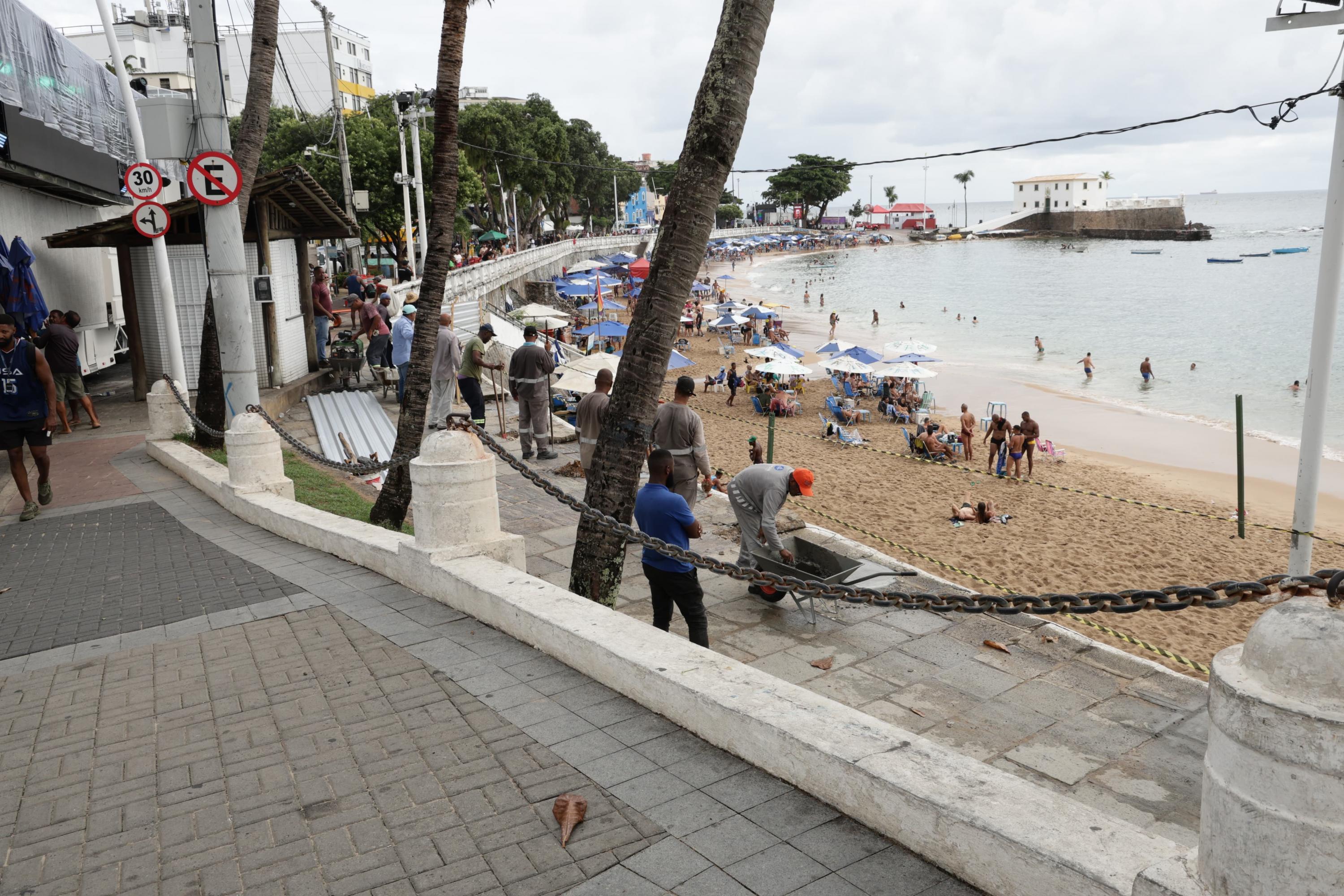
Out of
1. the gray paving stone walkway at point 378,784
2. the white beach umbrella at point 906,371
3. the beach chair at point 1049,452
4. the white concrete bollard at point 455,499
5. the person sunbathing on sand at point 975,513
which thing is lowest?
the beach chair at point 1049,452

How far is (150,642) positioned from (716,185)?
439cm

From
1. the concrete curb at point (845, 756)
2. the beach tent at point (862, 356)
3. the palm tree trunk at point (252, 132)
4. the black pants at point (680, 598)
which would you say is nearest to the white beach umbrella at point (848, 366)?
the beach tent at point (862, 356)

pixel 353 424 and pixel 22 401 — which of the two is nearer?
pixel 22 401

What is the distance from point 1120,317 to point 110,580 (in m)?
56.8

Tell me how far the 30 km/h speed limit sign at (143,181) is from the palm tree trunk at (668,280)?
7.66m

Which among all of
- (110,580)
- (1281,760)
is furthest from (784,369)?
(1281,760)

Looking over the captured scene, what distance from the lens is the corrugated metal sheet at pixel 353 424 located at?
43.7 feet

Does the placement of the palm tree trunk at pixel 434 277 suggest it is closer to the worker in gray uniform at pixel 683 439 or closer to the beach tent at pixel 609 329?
the worker in gray uniform at pixel 683 439

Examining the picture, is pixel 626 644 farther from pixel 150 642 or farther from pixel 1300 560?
pixel 1300 560

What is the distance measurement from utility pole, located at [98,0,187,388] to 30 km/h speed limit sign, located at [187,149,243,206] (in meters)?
5.05

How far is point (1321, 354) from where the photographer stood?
749 centimetres

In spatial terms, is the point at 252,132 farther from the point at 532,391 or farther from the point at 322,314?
the point at 322,314

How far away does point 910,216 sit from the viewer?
174 metres

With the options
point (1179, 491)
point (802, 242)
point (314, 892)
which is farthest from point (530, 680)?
point (802, 242)
